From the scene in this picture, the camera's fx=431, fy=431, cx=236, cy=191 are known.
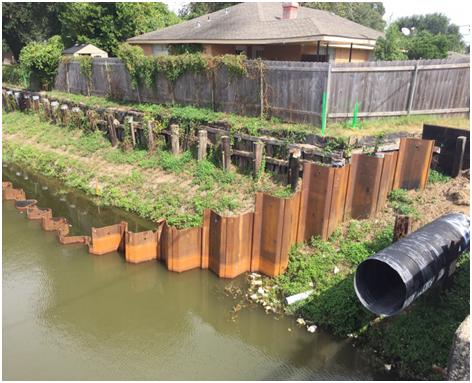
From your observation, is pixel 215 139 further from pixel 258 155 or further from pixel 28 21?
pixel 28 21

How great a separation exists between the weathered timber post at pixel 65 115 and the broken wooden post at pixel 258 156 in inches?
403

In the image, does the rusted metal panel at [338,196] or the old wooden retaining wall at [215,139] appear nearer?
the rusted metal panel at [338,196]

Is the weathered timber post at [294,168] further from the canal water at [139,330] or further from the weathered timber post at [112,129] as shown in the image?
the weathered timber post at [112,129]

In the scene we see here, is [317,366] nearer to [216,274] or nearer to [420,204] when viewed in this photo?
[216,274]

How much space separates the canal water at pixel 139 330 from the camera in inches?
265

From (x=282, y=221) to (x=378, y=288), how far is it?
2234 millimetres

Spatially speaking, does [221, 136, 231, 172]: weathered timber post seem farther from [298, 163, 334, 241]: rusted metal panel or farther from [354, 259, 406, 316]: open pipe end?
[354, 259, 406, 316]: open pipe end

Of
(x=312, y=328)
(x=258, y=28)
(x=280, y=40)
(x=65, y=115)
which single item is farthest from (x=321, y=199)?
(x=65, y=115)

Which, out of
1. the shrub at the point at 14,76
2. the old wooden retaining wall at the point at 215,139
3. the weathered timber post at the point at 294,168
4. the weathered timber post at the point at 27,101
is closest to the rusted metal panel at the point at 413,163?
the old wooden retaining wall at the point at 215,139

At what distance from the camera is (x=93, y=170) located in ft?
47.3

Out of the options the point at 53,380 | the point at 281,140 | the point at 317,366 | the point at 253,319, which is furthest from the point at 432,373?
the point at 281,140

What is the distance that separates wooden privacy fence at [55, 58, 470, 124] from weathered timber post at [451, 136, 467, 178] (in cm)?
301

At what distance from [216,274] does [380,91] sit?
23.7 ft

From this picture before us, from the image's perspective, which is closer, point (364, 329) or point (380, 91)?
point (364, 329)
